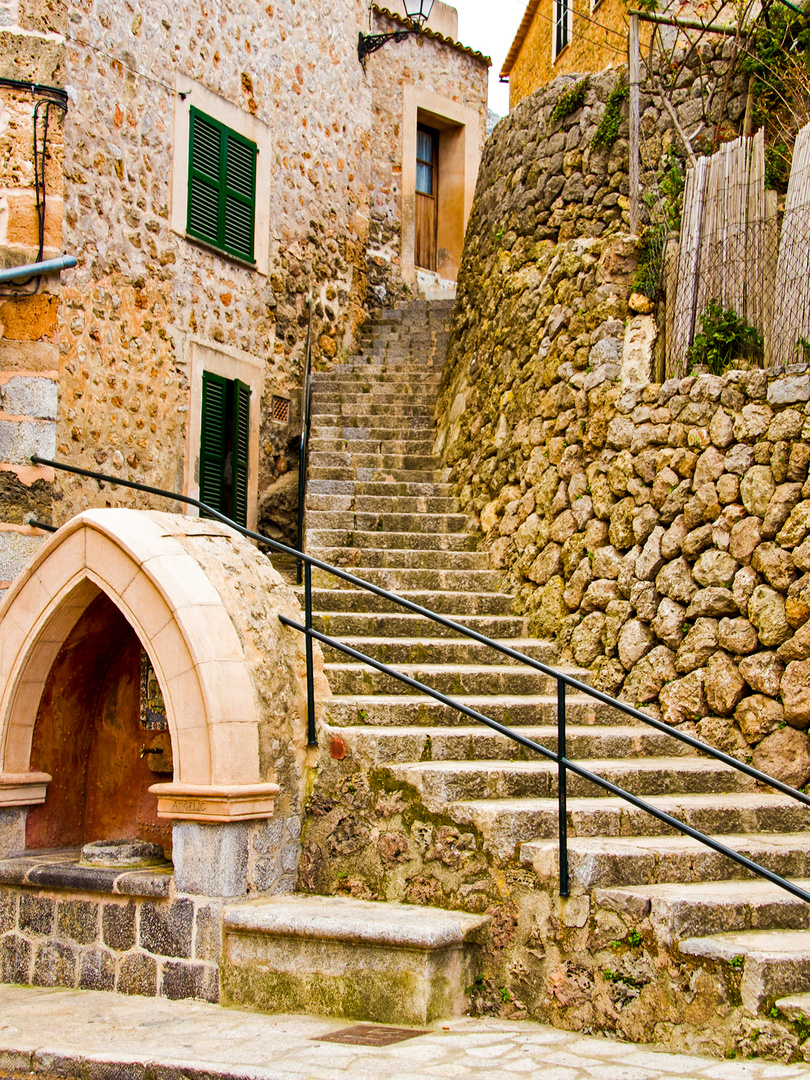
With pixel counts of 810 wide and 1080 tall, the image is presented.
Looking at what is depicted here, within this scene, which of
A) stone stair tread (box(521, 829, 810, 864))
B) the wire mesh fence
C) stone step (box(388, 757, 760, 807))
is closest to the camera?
stone stair tread (box(521, 829, 810, 864))

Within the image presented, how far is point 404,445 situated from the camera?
9844mm

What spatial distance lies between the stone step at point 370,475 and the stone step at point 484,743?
3451 mm

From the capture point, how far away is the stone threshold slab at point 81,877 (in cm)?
504

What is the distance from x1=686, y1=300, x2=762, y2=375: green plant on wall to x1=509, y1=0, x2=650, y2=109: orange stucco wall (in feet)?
15.8

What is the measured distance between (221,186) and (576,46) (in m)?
6.10

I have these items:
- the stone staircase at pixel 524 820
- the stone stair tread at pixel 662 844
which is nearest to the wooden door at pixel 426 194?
the stone staircase at pixel 524 820

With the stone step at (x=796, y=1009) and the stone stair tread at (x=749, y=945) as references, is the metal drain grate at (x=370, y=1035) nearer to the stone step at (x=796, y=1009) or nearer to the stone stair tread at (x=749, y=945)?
the stone stair tread at (x=749, y=945)

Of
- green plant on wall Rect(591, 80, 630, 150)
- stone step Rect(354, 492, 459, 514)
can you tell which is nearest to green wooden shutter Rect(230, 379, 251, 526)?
stone step Rect(354, 492, 459, 514)

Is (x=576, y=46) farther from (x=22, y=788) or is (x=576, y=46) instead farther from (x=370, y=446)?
(x=22, y=788)

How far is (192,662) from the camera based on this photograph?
501 cm

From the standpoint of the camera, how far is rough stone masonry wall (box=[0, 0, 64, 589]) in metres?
7.32

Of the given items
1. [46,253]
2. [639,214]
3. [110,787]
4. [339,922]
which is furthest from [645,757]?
[46,253]

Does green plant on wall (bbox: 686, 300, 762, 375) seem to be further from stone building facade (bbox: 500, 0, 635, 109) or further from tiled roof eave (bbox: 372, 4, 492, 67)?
tiled roof eave (bbox: 372, 4, 492, 67)

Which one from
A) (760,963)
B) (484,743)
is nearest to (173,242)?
(484,743)
